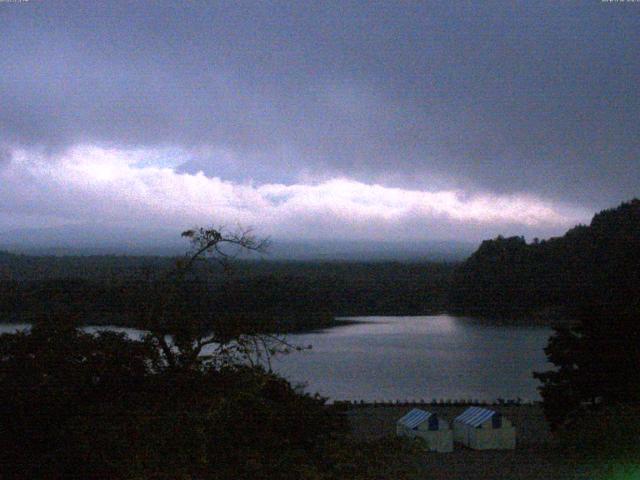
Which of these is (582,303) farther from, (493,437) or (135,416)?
(135,416)

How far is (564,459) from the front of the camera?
6027 mm

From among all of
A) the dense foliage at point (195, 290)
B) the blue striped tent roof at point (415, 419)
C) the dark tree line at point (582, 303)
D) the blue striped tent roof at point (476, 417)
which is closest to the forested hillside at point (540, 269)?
the dark tree line at point (582, 303)

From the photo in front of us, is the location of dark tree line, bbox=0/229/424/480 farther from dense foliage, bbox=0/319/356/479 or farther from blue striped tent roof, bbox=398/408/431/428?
blue striped tent roof, bbox=398/408/431/428

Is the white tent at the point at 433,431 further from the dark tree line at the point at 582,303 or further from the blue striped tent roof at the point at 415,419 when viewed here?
the dark tree line at the point at 582,303

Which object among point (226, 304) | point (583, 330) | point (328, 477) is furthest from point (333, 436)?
point (583, 330)

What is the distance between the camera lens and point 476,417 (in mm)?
9320

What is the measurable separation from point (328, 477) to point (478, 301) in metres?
18.3

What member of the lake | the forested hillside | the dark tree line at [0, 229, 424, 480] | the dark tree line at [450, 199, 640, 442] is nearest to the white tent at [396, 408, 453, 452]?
the dark tree line at [450, 199, 640, 442]

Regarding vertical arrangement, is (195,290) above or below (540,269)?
below

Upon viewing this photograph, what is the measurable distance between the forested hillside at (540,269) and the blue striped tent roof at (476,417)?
7324 millimetres

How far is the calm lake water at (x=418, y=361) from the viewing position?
42.3 feet

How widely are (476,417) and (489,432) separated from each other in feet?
1.64

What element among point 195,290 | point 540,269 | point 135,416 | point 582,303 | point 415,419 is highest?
point 540,269

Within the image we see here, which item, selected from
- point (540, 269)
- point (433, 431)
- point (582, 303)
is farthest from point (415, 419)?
point (540, 269)
